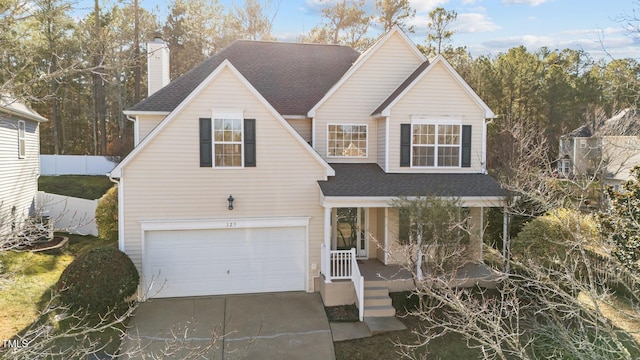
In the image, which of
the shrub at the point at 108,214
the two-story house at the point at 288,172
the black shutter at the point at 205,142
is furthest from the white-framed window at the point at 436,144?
the shrub at the point at 108,214

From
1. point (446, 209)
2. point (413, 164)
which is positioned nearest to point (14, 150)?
point (413, 164)

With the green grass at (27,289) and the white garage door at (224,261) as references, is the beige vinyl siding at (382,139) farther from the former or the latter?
the green grass at (27,289)

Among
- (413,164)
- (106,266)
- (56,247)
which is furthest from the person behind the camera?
(56,247)

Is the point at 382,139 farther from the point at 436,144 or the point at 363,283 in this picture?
the point at 363,283

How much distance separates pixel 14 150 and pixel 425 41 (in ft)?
95.2

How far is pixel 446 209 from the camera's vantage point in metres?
11.2

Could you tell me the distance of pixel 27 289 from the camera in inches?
480

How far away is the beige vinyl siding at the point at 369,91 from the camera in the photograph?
1460 centimetres

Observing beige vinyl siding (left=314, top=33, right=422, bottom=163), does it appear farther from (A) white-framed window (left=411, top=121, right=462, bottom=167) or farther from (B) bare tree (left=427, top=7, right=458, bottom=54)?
(B) bare tree (left=427, top=7, right=458, bottom=54)

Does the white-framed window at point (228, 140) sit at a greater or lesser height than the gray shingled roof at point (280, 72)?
lesser

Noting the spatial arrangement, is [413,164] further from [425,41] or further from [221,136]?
[425,41]

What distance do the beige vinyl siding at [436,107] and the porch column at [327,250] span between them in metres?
3.07

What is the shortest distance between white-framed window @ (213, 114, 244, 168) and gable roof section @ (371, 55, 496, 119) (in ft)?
15.3

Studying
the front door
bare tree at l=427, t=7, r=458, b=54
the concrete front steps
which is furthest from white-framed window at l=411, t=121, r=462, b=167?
bare tree at l=427, t=7, r=458, b=54
